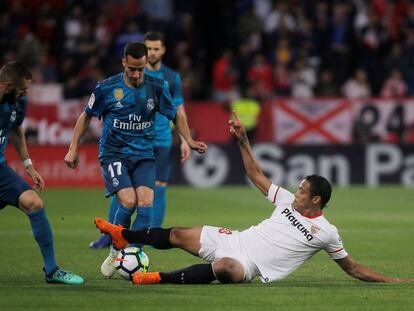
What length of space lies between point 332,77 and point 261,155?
3447mm

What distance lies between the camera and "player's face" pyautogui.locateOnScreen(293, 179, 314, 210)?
8898mm

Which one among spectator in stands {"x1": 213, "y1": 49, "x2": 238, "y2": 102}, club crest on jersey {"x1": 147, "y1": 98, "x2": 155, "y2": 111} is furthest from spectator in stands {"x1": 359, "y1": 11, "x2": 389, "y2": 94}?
club crest on jersey {"x1": 147, "y1": 98, "x2": 155, "y2": 111}

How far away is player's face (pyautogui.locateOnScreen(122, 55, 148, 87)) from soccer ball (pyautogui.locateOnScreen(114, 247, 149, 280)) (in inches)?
66.4


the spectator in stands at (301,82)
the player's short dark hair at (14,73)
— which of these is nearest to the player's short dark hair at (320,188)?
the player's short dark hair at (14,73)

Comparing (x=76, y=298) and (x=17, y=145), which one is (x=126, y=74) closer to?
(x=17, y=145)

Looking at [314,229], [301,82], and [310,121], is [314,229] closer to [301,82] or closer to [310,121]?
[310,121]

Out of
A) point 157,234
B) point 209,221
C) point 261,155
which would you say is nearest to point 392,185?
point 261,155

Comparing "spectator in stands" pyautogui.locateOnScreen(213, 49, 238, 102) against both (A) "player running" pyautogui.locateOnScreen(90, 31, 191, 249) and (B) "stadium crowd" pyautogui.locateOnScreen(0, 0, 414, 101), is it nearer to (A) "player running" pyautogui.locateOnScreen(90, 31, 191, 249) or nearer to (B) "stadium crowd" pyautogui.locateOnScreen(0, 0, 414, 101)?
(B) "stadium crowd" pyautogui.locateOnScreen(0, 0, 414, 101)

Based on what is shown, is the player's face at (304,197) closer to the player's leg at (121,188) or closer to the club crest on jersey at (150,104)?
the player's leg at (121,188)

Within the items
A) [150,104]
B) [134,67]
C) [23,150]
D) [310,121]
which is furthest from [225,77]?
[23,150]

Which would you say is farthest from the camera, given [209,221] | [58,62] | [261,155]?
[58,62]

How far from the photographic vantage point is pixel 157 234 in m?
9.13

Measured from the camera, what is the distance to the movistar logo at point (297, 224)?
891 centimetres

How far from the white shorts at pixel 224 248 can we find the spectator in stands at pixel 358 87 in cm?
1449
